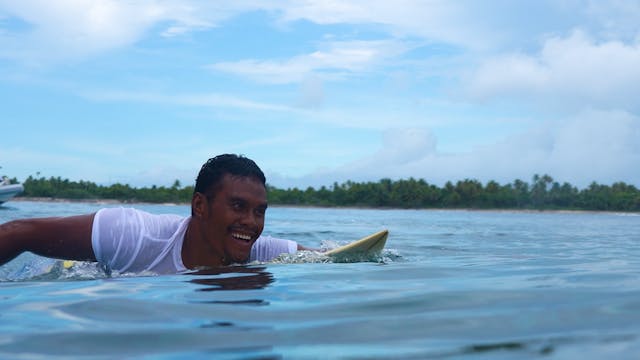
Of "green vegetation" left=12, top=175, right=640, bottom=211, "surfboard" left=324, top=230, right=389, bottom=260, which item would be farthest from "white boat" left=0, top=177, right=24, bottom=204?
"green vegetation" left=12, top=175, right=640, bottom=211

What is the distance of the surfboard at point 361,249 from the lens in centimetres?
668

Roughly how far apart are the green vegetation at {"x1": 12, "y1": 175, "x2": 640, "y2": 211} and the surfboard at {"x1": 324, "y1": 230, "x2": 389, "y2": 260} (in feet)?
283

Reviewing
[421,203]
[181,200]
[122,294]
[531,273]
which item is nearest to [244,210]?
[122,294]

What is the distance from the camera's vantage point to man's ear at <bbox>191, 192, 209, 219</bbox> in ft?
17.7

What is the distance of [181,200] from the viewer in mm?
92375

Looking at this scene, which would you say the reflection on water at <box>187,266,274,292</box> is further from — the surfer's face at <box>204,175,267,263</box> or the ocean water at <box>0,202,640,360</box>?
the surfer's face at <box>204,175,267,263</box>

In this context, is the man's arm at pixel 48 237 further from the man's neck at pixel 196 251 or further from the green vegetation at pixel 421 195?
the green vegetation at pixel 421 195

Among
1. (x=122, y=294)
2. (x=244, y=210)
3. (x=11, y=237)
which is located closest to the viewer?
(x=122, y=294)

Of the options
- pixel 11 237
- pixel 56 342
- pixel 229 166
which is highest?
pixel 229 166

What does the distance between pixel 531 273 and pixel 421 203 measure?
328 ft

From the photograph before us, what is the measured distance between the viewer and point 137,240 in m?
5.11

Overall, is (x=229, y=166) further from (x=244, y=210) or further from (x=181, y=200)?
(x=181, y=200)

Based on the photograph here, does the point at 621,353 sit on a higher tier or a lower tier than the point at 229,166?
lower

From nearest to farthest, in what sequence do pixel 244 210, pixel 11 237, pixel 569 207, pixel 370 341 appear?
pixel 370 341 → pixel 11 237 → pixel 244 210 → pixel 569 207
